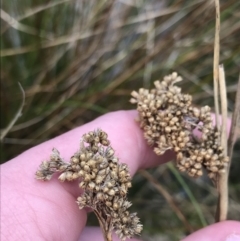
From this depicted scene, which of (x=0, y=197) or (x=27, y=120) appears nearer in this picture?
(x=0, y=197)

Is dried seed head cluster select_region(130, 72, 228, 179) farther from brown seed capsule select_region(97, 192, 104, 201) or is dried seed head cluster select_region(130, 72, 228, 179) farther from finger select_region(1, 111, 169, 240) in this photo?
brown seed capsule select_region(97, 192, 104, 201)

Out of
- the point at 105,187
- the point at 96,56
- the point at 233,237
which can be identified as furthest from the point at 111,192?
the point at 96,56

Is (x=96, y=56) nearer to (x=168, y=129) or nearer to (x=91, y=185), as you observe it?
(x=168, y=129)

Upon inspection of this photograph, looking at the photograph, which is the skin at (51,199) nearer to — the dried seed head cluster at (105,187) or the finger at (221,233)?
the finger at (221,233)

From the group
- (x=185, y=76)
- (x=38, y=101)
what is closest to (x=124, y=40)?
(x=185, y=76)

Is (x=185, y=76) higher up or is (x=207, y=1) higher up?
(x=207, y=1)

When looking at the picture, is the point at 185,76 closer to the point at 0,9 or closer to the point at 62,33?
the point at 62,33
